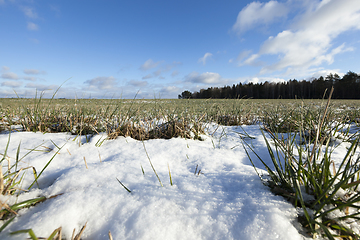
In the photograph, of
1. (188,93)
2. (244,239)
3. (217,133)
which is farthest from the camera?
(188,93)

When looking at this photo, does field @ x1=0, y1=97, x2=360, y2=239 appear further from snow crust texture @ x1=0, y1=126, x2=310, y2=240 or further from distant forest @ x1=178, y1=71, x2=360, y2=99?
distant forest @ x1=178, y1=71, x2=360, y2=99

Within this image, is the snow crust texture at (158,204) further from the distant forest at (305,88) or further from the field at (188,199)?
the distant forest at (305,88)

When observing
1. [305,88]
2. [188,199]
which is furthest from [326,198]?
[305,88]

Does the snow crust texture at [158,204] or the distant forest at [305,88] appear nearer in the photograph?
the snow crust texture at [158,204]

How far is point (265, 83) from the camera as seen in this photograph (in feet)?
133

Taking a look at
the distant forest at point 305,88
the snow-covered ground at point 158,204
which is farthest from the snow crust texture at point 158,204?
the distant forest at point 305,88

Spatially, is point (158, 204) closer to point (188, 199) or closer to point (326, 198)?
point (188, 199)

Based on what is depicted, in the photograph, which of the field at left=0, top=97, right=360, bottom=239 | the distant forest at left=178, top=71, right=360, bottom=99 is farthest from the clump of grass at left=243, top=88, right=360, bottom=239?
the distant forest at left=178, top=71, right=360, bottom=99

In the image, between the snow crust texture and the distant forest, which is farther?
the distant forest

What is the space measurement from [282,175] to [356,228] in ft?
1.16

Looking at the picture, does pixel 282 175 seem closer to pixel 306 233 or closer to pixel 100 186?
pixel 306 233

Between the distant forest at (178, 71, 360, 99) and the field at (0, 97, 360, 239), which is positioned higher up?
the distant forest at (178, 71, 360, 99)

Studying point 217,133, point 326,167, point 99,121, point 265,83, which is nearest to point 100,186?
point 326,167

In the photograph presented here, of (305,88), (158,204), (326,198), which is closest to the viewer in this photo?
(326,198)
